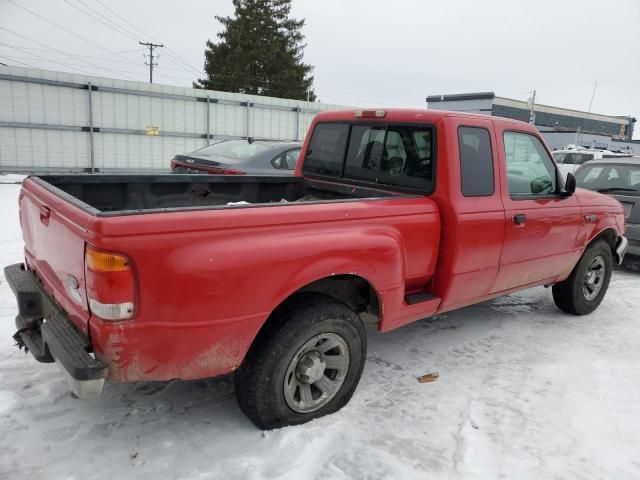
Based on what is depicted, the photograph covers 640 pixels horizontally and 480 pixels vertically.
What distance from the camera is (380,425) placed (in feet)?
10.0

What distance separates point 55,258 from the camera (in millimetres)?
2666

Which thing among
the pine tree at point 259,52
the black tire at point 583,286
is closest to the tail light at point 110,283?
the black tire at point 583,286

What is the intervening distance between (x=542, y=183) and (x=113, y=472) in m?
3.91

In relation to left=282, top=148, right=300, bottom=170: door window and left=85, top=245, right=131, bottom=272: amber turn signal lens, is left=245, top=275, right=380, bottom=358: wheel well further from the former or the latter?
left=282, top=148, right=300, bottom=170: door window

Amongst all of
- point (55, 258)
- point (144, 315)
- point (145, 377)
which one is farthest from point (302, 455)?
point (55, 258)

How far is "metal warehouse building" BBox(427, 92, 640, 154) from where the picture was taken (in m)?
57.2

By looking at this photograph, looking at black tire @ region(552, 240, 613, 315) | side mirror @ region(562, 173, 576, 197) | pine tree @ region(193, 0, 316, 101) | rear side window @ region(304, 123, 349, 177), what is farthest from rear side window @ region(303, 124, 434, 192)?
pine tree @ region(193, 0, 316, 101)

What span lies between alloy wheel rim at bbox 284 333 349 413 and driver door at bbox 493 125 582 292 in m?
1.68

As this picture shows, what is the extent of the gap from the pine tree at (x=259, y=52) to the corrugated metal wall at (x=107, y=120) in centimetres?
2287

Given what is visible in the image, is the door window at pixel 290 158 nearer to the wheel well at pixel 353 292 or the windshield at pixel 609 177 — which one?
the windshield at pixel 609 177

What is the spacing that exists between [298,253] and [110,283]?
0.93 metres

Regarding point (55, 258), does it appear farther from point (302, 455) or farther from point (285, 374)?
point (302, 455)

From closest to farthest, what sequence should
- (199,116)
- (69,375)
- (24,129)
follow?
(69,375) < (24,129) < (199,116)

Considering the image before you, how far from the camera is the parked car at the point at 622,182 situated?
6.95 metres
